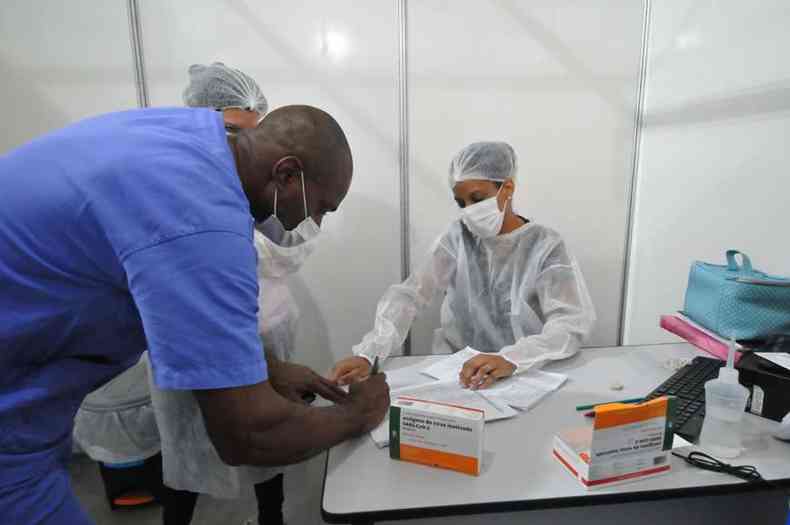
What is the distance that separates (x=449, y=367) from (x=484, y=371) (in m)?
0.13

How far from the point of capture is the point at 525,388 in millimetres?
1106

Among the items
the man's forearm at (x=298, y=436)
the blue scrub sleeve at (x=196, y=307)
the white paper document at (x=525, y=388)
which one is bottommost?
the white paper document at (x=525, y=388)

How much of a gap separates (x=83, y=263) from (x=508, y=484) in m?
0.74

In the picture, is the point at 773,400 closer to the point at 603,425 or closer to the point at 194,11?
the point at 603,425

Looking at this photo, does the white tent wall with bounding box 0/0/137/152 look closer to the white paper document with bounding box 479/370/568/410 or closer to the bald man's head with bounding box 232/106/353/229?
the bald man's head with bounding box 232/106/353/229

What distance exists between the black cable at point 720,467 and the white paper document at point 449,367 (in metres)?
0.52

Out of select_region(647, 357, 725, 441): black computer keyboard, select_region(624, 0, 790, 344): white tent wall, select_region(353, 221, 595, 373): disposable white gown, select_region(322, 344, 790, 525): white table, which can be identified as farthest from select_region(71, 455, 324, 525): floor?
select_region(624, 0, 790, 344): white tent wall

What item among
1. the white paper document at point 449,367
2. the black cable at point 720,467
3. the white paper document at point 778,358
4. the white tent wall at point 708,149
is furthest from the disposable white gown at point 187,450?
the white tent wall at point 708,149

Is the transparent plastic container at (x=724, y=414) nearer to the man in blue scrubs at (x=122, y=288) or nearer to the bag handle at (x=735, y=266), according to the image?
the bag handle at (x=735, y=266)

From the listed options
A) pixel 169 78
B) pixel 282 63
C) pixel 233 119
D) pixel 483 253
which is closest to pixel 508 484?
pixel 483 253

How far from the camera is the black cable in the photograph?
76 centimetres

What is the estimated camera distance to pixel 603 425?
0.71 metres

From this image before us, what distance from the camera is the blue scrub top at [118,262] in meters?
0.53

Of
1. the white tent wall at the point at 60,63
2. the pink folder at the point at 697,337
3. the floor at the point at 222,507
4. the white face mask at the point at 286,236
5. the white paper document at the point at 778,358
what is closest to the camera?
the white face mask at the point at 286,236
